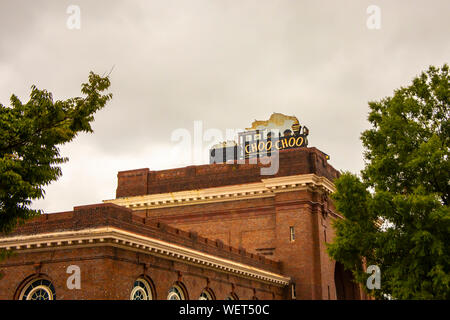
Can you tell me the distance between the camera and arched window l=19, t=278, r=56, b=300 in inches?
947

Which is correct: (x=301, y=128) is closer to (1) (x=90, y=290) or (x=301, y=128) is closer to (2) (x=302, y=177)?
(2) (x=302, y=177)

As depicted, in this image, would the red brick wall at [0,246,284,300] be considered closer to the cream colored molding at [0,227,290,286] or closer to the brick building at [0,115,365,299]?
the brick building at [0,115,365,299]

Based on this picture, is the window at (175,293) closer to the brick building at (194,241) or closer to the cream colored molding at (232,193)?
the brick building at (194,241)

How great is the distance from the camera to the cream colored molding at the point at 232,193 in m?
40.1

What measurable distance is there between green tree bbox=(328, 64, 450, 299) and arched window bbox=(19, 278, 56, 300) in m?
12.6

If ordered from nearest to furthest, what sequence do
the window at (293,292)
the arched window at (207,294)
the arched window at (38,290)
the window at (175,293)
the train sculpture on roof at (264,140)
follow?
the arched window at (38,290)
the window at (175,293)
the arched window at (207,294)
the window at (293,292)
the train sculpture on roof at (264,140)

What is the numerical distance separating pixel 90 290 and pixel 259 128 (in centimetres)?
2757

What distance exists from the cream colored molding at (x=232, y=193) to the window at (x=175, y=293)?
47.8 ft

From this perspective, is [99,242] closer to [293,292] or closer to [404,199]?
[404,199]

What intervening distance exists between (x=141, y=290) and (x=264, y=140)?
24101 mm

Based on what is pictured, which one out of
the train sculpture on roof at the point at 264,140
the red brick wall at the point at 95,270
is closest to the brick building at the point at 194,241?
the red brick wall at the point at 95,270

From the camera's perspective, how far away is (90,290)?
23312 millimetres

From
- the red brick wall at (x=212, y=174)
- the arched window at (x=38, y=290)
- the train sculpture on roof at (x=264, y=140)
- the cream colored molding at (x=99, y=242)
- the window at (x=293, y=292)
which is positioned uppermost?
the train sculpture on roof at (x=264, y=140)

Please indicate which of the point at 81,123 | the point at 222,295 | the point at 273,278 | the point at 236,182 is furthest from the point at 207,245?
the point at 81,123
